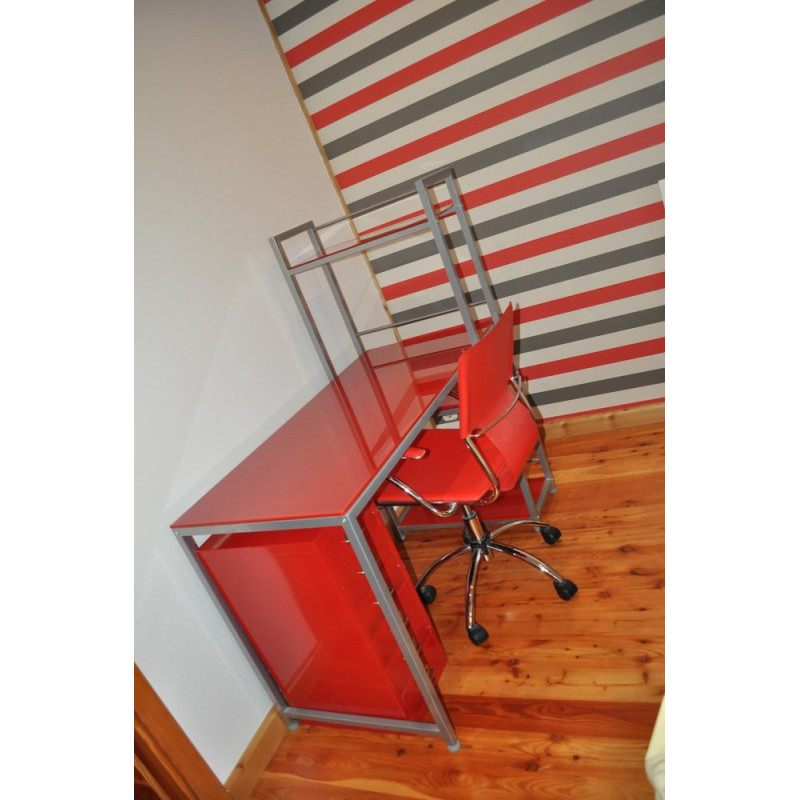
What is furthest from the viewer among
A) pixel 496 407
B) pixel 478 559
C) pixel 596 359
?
pixel 596 359

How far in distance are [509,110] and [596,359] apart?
122cm

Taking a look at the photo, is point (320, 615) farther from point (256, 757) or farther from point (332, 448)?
point (256, 757)

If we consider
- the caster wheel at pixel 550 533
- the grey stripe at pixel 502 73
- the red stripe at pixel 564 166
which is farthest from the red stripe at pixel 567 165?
the caster wheel at pixel 550 533

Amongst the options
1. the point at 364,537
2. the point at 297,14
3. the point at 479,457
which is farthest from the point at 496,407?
the point at 297,14

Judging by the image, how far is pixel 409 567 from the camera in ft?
8.39

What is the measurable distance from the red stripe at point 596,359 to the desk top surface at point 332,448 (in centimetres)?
63

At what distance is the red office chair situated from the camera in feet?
5.74

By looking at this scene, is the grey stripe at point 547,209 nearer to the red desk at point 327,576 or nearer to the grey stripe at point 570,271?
the grey stripe at point 570,271

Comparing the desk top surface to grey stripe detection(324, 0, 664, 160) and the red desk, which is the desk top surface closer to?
the red desk

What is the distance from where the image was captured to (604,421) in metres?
2.94

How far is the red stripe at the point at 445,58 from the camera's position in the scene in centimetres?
234
